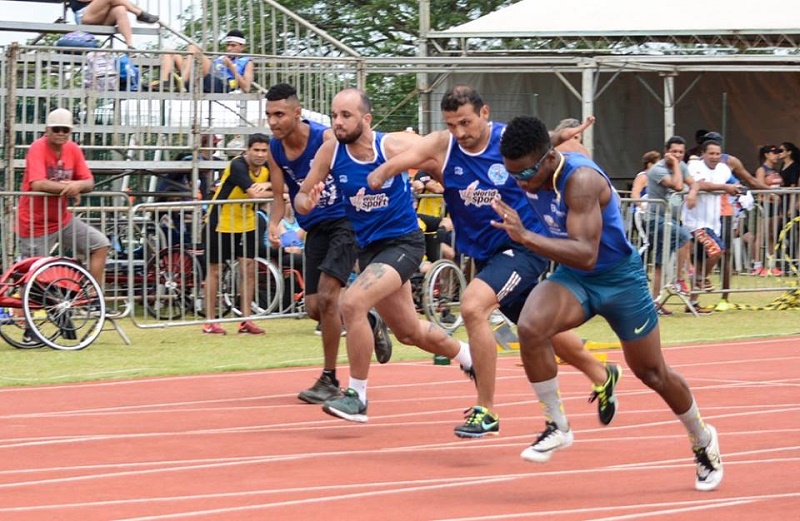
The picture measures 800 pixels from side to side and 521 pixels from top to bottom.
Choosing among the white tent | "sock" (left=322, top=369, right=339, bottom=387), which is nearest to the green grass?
"sock" (left=322, top=369, right=339, bottom=387)

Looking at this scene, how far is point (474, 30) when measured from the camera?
2300 centimetres

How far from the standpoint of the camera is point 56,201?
1395cm

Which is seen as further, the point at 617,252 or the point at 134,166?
the point at 134,166

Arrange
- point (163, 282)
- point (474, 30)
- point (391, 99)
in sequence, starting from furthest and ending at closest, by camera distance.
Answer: point (391, 99) → point (474, 30) → point (163, 282)

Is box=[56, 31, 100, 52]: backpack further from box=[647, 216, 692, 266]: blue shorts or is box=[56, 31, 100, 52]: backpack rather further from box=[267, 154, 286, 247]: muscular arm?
box=[267, 154, 286, 247]: muscular arm

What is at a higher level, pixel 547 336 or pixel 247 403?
pixel 547 336

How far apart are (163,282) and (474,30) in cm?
949

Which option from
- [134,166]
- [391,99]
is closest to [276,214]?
[134,166]

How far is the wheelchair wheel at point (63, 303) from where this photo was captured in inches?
521

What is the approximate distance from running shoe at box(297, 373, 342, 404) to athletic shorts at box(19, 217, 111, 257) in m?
4.41

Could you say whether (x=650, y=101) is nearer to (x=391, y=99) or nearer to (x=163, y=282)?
(x=391, y=99)

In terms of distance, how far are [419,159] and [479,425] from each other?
5.28 feet

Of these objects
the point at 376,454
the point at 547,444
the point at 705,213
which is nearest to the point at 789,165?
the point at 705,213

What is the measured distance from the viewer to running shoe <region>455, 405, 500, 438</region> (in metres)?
8.51
